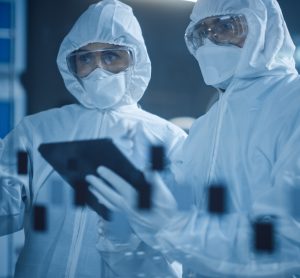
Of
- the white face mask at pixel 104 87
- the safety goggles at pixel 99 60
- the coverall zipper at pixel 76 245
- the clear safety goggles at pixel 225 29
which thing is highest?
the clear safety goggles at pixel 225 29

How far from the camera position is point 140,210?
1356 millimetres

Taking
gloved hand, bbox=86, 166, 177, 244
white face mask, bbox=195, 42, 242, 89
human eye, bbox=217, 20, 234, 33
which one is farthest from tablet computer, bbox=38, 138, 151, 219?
human eye, bbox=217, 20, 234, 33

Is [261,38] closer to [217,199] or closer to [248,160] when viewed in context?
[248,160]

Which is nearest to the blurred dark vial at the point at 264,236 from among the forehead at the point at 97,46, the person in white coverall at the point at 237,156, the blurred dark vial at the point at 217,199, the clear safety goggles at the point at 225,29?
the person in white coverall at the point at 237,156

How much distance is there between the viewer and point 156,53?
1.69m

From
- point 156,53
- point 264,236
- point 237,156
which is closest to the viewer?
point 264,236

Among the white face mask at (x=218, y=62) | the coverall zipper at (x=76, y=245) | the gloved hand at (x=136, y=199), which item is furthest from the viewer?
the coverall zipper at (x=76, y=245)

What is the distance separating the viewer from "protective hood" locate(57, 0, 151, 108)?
1631 mm

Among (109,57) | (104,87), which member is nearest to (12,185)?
(104,87)

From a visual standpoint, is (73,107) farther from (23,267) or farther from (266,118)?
(266,118)

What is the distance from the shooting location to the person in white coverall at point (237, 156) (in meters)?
1.20

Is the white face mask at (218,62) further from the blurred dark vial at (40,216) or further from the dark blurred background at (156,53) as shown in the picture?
the blurred dark vial at (40,216)

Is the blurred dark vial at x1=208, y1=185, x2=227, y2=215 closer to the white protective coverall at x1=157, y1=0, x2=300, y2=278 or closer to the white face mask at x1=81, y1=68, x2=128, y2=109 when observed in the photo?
the white protective coverall at x1=157, y1=0, x2=300, y2=278

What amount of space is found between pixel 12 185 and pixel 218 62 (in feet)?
2.84
